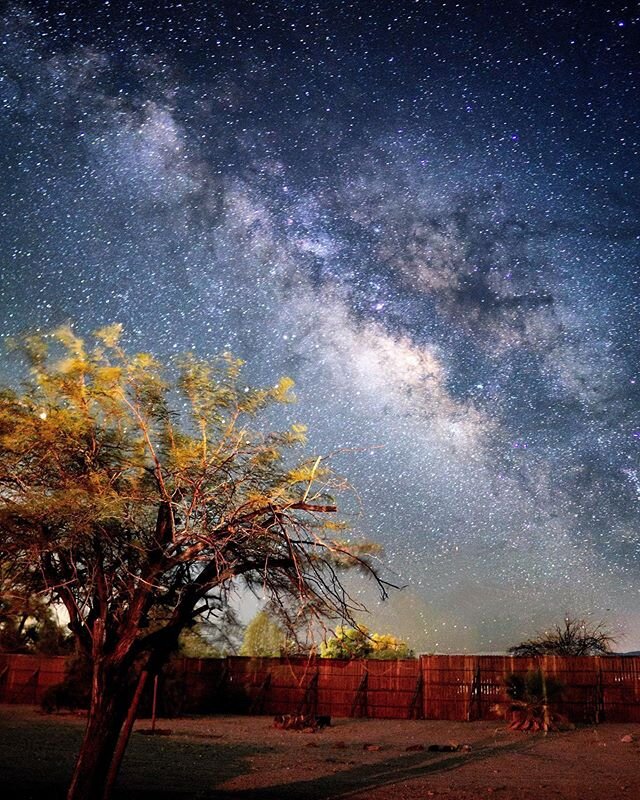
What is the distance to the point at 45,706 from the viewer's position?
26.0m

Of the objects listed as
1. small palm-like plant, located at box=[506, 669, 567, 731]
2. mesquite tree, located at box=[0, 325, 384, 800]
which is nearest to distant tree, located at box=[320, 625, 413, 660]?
small palm-like plant, located at box=[506, 669, 567, 731]

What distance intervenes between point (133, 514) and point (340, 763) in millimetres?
8915

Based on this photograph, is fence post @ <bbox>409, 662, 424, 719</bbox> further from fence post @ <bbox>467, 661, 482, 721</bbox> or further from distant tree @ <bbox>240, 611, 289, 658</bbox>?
distant tree @ <bbox>240, 611, 289, 658</bbox>

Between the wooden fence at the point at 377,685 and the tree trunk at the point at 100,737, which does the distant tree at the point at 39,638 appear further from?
the tree trunk at the point at 100,737

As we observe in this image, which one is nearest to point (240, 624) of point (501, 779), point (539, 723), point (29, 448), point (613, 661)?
point (29, 448)

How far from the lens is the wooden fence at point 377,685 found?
78.5ft

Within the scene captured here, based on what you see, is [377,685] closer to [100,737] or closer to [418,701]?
[418,701]

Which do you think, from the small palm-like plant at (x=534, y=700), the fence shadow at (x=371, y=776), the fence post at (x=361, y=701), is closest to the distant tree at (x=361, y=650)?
the fence post at (x=361, y=701)

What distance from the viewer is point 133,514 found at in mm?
9297

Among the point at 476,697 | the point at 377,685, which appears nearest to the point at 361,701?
the point at 377,685

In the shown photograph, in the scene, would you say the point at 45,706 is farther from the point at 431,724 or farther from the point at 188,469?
the point at 188,469

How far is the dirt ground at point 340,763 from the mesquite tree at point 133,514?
10.4 ft

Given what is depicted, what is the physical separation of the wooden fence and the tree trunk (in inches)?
572

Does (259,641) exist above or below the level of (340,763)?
above
